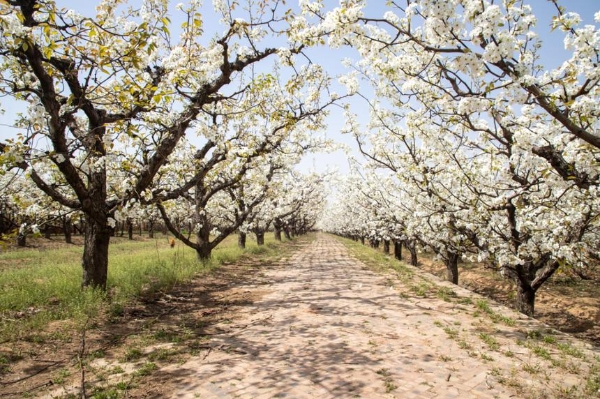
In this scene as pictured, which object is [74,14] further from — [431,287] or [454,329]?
[431,287]

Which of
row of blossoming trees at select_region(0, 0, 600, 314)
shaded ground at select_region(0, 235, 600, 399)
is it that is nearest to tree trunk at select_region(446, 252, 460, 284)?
row of blossoming trees at select_region(0, 0, 600, 314)

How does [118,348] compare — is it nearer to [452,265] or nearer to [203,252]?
[203,252]

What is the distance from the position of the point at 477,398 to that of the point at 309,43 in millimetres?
5879

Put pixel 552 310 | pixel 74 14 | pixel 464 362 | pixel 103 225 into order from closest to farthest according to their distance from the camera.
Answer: pixel 464 362, pixel 74 14, pixel 103 225, pixel 552 310

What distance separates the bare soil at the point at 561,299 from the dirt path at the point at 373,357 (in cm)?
526

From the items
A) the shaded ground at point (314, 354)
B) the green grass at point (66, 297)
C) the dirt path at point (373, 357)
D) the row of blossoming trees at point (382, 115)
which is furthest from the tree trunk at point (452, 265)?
the green grass at point (66, 297)

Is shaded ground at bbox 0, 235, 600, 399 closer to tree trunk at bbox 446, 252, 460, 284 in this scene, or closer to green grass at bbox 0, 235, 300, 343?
green grass at bbox 0, 235, 300, 343

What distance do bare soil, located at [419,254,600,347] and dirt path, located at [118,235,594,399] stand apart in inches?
207

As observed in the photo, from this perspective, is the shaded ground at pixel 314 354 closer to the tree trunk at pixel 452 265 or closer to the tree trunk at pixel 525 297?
the tree trunk at pixel 525 297

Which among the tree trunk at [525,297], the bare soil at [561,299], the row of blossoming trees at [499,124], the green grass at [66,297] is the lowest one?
the bare soil at [561,299]

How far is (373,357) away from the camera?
18.2 feet

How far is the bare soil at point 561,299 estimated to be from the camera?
37.0 feet

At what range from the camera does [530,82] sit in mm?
3727

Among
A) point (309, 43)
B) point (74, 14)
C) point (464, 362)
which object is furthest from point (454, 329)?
point (74, 14)
